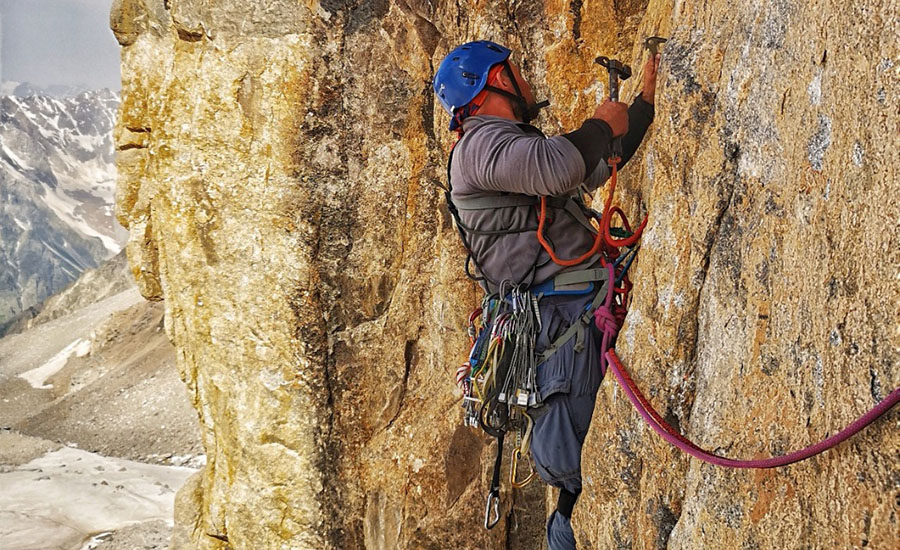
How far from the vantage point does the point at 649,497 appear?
3.21 meters

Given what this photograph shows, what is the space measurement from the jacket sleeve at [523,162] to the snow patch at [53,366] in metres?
38.7

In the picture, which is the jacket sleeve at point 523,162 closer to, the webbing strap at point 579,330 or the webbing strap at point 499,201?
the webbing strap at point 499,201

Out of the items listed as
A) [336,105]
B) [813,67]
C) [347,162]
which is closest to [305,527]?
[347,162]

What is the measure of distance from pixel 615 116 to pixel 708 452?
1.81m

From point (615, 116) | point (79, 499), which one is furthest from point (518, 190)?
point (79, 499)

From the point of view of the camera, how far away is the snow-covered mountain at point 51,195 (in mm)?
87125

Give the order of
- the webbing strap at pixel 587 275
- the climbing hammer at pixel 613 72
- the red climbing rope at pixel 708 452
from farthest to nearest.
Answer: the climbing hammer at pixel 613 72 < the webbing strap at pixel 587 275 < the red climbing rope at pixel 708 452

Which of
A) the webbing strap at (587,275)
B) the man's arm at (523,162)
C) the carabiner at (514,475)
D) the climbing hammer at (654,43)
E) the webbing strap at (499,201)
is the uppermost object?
the climbing hammer at (654,43)

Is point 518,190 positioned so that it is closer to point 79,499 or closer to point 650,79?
point 650,79

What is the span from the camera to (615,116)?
372cm

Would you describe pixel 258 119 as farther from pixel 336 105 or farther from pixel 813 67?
pixel 813 67

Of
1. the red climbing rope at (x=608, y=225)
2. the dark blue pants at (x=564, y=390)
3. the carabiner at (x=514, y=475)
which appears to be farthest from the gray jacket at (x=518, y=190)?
the carabiner at (x=514, y=475)

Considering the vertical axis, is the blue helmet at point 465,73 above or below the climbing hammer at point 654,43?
below

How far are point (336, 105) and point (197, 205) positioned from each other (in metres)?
1.64
